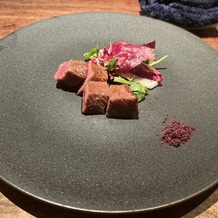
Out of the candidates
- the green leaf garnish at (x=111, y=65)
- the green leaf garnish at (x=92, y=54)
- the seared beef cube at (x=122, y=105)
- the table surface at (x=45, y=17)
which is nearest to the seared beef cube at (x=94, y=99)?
the seared beef cube at (x=122, y=105)

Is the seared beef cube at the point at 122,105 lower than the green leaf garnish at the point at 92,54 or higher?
lower

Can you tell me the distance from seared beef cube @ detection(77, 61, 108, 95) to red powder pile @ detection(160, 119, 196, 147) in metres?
0.41

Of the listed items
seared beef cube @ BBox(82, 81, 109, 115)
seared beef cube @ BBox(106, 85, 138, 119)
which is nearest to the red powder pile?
seared beef cube @ BBox(106, 85, 138, 119)

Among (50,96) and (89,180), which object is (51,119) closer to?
(50,96)

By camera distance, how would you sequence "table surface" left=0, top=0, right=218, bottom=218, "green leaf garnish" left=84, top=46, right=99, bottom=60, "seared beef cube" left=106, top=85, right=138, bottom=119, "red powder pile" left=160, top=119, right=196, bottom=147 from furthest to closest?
"green leaf garnish" left=84, top=46, right=99, bottom=60 → "seared beef cube" left=106, top=85, right=138, bottom=119 → "red powder pile" left=160, top=119, right=196, bottom=147 → "table surface" left=0, top=0, right=218, bottom=218

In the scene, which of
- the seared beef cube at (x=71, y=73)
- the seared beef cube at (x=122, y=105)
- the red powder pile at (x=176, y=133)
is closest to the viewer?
the red powder pile at (x=176, y=133)

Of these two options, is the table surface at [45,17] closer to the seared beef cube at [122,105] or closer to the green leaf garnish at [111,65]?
the seared beef cube at [122,105]

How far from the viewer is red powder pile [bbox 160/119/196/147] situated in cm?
131

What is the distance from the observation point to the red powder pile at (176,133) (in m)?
1.31

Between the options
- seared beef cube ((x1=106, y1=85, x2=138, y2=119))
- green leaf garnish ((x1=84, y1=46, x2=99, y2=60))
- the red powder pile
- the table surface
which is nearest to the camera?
the table surface

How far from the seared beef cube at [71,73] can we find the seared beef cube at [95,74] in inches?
1.2

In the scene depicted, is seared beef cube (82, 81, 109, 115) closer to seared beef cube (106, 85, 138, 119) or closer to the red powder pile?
seared beef cube (106, 85, 138, 119)

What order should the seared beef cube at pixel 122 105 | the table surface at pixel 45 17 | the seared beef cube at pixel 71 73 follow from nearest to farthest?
the table surface at pixel 45 17, the seared beef cube at pixel 122 105, the seared beef cube at pixel 71 73

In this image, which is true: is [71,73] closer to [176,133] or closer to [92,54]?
[92,54]
